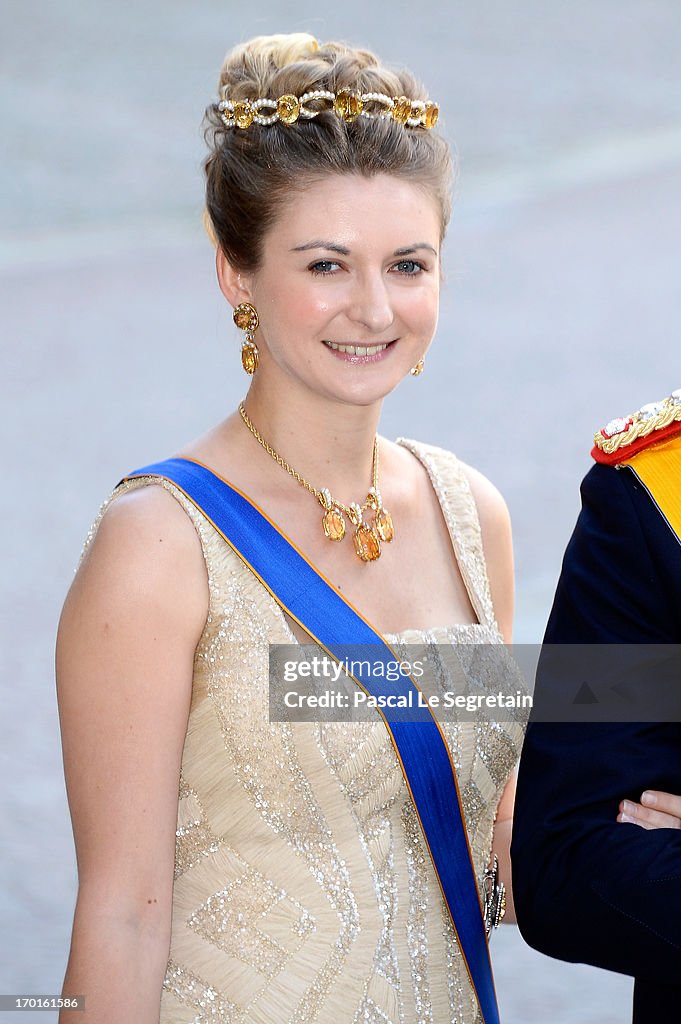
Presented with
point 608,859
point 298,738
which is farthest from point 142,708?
point 608,859

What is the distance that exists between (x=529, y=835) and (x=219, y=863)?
0.47 metres

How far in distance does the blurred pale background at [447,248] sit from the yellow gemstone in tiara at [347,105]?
3200 mm

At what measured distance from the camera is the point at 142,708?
1504 millimetres

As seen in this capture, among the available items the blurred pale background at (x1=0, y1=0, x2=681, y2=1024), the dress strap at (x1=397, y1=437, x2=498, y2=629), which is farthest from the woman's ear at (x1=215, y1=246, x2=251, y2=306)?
the blurred pale background at (x1=0, y1=0, x2=681, y2=1024)

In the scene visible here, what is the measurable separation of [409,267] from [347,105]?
0.22m

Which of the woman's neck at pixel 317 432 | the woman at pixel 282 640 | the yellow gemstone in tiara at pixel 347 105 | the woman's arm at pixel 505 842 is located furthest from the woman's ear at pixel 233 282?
the woman's arm at pixel 505 842

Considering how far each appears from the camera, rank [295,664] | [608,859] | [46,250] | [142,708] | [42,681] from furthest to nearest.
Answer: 1. [46,250]
2. [42,681]
3. [295,664]
4. [142,708]
5. [608,859]

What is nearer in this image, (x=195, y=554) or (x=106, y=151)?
(x=195, y=554)

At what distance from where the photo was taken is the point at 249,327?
178 cm

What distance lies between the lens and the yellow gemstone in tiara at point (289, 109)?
171 centimetres

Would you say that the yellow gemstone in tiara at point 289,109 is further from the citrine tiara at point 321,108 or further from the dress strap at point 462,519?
the dress strap at point 462,519

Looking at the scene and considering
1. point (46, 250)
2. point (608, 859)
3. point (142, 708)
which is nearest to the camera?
point (608, 859)

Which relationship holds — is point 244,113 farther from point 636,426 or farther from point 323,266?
point 636,426

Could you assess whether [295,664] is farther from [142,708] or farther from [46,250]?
[46,250]
